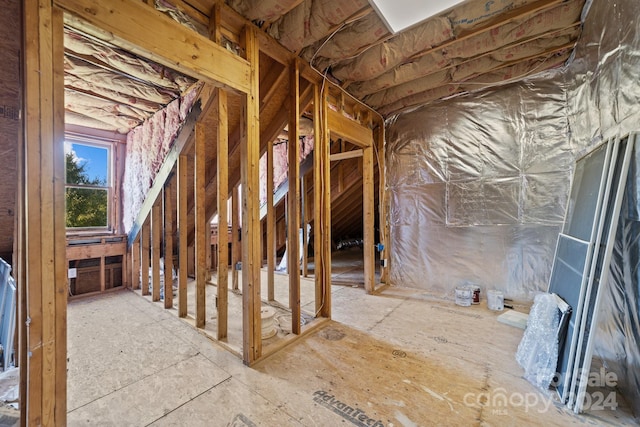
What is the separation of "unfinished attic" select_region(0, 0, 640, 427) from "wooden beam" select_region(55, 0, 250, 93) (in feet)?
0.04

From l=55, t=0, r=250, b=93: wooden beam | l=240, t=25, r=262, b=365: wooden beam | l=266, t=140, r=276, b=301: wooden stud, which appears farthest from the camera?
l=266, t=140, r=276, b=301: wooden stud

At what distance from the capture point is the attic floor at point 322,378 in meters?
1.40

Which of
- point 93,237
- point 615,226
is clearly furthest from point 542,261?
point 93,237

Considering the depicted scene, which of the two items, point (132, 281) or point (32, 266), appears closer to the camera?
point (32, 266)

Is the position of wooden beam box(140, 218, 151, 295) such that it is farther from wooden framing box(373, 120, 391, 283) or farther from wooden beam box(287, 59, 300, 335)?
→ wooden framing box(373, 120, 391, 283)

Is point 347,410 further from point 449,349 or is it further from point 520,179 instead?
point 520,179

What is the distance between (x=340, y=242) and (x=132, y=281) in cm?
493

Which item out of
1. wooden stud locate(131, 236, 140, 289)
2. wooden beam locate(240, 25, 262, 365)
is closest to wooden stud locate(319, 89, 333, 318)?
wooden beam locate(240, 25, 262, 365)

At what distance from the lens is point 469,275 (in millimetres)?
3303

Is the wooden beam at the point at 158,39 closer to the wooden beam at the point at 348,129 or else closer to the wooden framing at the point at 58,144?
the wooden framing at the point at 58,144

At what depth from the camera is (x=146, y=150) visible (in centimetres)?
354

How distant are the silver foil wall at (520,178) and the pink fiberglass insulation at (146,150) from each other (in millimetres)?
2834

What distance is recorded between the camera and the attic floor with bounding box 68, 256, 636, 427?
4.58 ft

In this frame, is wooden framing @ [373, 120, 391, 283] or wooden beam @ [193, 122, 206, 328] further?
wooden framing @ [373, 120, 391, 283]
